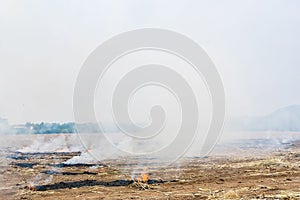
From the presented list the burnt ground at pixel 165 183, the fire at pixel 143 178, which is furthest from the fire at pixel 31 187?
the fire at pixel 143 178

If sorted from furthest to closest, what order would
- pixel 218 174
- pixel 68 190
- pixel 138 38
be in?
pixel 138 38
pixel 218 174
pixel 68 190

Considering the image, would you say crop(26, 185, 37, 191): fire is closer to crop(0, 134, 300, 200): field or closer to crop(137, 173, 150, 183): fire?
crop(0, 134, 300, 200): field

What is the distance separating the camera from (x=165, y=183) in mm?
22484

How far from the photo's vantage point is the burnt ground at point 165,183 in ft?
62.0

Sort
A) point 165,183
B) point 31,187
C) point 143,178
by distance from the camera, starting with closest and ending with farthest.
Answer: point 31,187, point 165,183, point 143,178

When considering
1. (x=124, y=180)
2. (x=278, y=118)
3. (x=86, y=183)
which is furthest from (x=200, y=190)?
(x=278, y=118)

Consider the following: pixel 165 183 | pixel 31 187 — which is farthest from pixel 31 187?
pixel 165 183

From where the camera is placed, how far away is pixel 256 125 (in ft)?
432

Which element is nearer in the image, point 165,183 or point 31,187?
point 31,187

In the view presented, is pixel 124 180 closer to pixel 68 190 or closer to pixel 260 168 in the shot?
pixel 68 190

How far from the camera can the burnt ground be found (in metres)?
18.9

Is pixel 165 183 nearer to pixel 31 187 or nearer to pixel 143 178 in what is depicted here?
pixel 143 178

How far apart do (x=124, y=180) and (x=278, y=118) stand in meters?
125

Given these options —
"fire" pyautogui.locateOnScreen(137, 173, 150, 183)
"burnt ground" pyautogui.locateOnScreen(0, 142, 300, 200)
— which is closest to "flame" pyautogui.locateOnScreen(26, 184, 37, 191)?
"burnt ground" pyautogui.locateOnScreen(0, 142, 300, 200)
